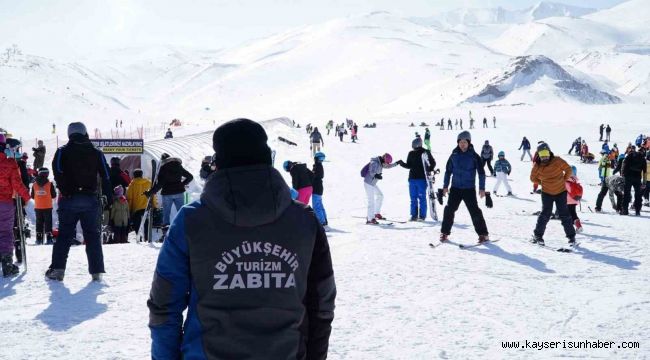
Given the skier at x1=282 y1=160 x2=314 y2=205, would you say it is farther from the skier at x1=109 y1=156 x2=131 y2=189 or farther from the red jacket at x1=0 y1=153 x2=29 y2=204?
the red jacket at x1=0 y1=153 x2=29 y2=204

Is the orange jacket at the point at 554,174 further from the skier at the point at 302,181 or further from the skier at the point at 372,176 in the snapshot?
the skier at the point at 302,181

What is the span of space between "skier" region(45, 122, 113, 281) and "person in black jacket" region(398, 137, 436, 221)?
6.53m

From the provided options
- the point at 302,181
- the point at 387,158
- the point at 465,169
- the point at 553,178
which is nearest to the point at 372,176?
the point at 387,158

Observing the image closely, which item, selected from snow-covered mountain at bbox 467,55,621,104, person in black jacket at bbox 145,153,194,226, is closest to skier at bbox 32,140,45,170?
person in black jacket at bbox 145,153,194,226

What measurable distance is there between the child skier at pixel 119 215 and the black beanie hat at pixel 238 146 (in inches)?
394

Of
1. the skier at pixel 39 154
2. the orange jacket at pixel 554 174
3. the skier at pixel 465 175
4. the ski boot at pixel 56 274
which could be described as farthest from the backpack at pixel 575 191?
the skier at pixel 39 154

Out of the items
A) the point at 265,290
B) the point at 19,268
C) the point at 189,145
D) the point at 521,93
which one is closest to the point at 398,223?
the point at 19,268

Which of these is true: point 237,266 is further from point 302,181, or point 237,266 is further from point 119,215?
point 119,215

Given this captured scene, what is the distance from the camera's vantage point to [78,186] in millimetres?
6383

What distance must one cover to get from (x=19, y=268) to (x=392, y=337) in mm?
5043

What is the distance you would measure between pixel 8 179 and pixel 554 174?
732 centimetres

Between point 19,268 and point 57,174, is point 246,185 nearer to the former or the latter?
point 57,174

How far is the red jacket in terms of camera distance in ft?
21.8

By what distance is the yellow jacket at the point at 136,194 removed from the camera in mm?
11992
